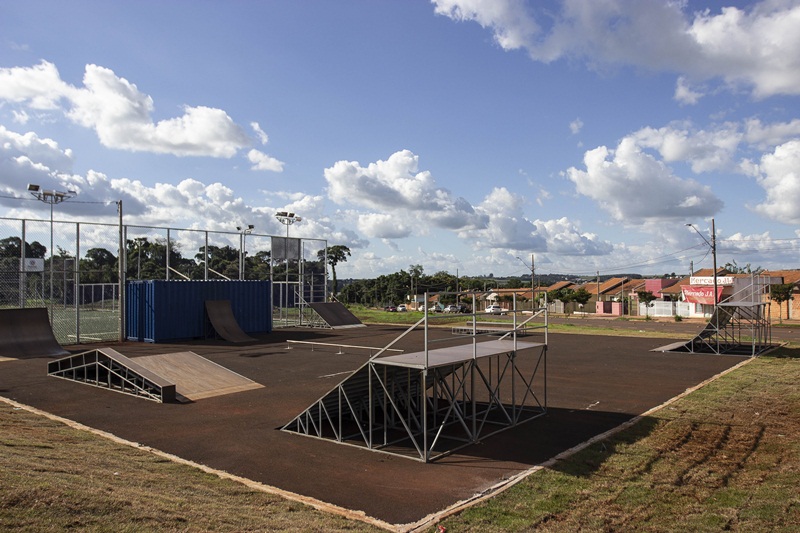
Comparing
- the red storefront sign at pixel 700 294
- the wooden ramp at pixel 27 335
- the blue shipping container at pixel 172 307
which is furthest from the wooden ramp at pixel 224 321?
the red storefront sign at pixel 700 294

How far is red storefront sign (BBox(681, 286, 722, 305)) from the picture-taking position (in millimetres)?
51594

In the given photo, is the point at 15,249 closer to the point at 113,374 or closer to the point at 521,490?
the point at 113,374

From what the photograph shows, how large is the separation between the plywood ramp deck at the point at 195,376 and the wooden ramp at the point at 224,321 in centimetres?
1188

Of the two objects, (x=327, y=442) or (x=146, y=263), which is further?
(x=146, y=263)

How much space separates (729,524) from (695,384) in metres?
11.1

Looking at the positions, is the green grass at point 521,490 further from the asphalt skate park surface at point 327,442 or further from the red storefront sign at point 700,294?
the red storefront sign at point 700,294

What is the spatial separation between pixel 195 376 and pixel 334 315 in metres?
22.8

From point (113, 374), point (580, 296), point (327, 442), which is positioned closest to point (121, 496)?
point (327, 442)

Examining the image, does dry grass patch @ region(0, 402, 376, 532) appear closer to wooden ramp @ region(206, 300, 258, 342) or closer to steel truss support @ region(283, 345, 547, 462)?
steel truss support @ region(283, 345, 547, 462)

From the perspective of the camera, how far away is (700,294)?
52.3m

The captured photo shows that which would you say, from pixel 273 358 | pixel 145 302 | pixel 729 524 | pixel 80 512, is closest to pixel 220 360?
pixel 273 358

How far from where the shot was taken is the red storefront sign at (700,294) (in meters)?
51.6

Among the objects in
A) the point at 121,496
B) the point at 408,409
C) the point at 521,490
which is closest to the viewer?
the point at 121,496

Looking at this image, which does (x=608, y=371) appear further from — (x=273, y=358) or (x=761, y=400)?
(x=273, y=358)
